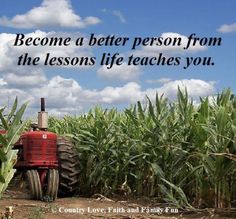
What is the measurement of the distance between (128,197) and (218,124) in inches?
92.2

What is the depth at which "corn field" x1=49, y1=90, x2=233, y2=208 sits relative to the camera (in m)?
6.57

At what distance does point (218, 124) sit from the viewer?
21.6 ft

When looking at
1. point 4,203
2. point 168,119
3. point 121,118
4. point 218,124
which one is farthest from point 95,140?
point 218,124

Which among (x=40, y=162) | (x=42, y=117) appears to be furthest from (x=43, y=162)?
(x=42, y=117)

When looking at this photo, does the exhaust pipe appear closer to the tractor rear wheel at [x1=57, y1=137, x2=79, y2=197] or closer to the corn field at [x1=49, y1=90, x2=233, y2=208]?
the tractor rear wheel at [x1=57, y1=137, x2=79, y2=197]

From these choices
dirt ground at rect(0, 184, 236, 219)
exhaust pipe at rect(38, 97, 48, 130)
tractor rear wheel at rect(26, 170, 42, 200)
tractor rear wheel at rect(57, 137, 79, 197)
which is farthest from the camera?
tractor rear wheel at rect(57, 137, 79, 197)

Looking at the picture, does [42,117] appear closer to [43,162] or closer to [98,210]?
[43,162]

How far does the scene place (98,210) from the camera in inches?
274

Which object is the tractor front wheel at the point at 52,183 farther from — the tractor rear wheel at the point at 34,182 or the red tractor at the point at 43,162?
the tractor rear wheel at the point at 34,182

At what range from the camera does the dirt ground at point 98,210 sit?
248 inches

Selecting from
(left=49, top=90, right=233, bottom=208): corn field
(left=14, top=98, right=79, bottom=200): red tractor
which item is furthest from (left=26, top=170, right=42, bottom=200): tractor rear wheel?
(left=49, top=90, right=233, bottom=208): corn field

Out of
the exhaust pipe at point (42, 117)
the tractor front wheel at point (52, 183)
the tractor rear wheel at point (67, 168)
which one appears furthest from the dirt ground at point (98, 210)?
the exhaust pipe at point (42, 117)

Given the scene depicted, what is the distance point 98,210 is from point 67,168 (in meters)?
1.48

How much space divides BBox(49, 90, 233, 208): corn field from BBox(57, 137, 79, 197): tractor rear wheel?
30cm
